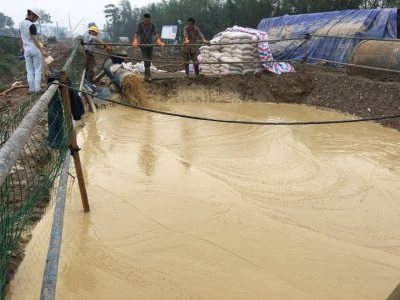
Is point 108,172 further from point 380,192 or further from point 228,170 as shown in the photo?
point 380,192

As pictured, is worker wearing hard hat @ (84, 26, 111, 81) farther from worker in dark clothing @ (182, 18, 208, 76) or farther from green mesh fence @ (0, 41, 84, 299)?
green mesh fence @ (0, 41, 84, 299)

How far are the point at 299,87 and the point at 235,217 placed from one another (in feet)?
Result: 19.3

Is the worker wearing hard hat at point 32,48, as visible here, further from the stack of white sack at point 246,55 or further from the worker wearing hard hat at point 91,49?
the stack of white sack at point 246,55

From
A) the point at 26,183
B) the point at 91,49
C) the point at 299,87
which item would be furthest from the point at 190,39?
the point at 26,183

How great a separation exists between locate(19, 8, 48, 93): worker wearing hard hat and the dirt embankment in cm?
250

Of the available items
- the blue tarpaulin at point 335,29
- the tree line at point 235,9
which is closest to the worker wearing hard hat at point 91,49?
the blue tarpaulin at point 335,29

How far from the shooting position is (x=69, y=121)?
10.2ft

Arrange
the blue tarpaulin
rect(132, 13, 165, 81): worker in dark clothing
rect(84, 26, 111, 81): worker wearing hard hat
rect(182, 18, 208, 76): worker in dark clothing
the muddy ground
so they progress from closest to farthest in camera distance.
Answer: the muddy ground < rect(84, 26, 111, 81): worker wearing hard hat < rect(132, 13, 165, 81): worker in dark clothing < rect(182, 18, 208, 76): worker in dark clothing < the blue tarpaulin

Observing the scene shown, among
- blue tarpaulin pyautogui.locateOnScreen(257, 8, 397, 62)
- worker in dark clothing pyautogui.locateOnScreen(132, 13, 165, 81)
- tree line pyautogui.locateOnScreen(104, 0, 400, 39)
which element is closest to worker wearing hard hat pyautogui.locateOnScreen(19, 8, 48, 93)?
worker in dark clothing pyautogui.locateOnScreen(132, 13, 165, 81)

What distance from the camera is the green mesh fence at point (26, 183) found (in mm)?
1811

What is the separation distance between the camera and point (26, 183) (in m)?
3.87

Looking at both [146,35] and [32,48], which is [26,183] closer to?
[32,48]

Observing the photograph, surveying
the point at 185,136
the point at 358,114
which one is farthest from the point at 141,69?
the point at 358,114

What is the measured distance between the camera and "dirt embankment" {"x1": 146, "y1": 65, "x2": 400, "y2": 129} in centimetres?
757
